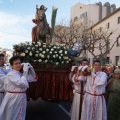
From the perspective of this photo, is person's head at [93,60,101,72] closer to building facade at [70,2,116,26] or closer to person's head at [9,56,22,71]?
person's head at [9,56,22,71]

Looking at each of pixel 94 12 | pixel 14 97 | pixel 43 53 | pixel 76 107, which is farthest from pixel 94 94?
pixel 94 12

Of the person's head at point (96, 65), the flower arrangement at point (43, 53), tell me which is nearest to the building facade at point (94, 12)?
the flower arrangement at point (43, 53)

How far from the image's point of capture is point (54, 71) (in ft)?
25.3

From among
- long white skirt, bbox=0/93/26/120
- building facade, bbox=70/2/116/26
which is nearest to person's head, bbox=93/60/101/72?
long white skirt, bbox=0/93/26/120

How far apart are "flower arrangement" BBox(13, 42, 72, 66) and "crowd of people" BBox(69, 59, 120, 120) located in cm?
91

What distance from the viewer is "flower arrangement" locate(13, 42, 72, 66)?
7.58m

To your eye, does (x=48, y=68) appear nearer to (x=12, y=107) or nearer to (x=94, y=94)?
(x=94, y=94)

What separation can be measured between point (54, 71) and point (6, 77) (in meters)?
2.53

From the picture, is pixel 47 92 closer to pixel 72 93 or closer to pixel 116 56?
pixel 72 93

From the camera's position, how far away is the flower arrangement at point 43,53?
7.58 meters

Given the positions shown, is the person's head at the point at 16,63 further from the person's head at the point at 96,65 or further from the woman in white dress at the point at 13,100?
the person's head at the point at 96,65

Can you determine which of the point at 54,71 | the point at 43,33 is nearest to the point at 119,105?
the point at 54,71

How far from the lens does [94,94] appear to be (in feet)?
20.0

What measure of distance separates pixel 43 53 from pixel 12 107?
2.72 meters
